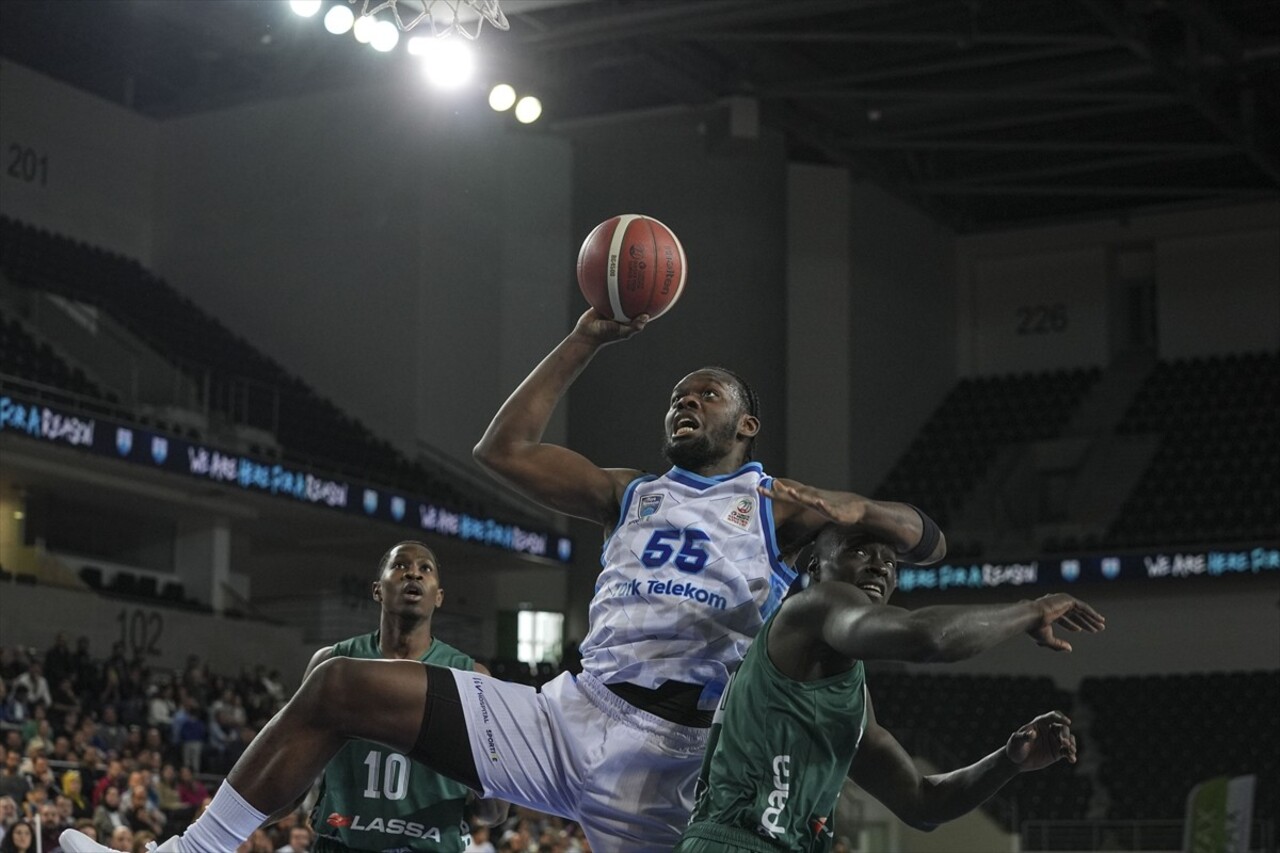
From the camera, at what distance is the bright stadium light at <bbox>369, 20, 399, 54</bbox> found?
58.5 ft

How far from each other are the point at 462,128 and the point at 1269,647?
14878 mm

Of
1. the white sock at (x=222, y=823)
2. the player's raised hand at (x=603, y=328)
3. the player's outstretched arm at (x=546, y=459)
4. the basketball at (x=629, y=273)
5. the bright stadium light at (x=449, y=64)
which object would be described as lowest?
the white sock at (x=222, y=823)

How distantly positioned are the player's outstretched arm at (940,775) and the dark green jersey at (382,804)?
1706 millimetres

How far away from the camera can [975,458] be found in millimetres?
29641

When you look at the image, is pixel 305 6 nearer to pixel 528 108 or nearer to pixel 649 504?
pixel 528 108

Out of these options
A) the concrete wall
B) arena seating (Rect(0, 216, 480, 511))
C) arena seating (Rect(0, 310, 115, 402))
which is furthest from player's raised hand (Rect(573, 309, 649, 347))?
the concrete wall

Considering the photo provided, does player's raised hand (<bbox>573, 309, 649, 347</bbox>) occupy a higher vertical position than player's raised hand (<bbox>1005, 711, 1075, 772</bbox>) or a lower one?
higher

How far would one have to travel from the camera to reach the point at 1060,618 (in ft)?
15.0

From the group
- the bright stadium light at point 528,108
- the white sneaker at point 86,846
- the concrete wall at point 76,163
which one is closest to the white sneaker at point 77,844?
the white sneaker at point 86,846

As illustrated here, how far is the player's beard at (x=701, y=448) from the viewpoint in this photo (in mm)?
5727

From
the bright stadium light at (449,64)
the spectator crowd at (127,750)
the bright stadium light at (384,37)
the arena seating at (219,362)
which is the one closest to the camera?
the spectator crowd at (127,750)

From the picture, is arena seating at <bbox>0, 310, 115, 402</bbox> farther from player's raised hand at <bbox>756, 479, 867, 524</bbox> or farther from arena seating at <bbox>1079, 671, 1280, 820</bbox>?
player's raised hand at <bbox>756, 479, 867, 524</bbox>

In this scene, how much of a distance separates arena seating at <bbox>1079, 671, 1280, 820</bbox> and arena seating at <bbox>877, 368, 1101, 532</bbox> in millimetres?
4300

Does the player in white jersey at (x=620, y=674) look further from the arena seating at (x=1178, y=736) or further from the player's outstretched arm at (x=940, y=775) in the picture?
the arena seating at (x=1178, y=736)
